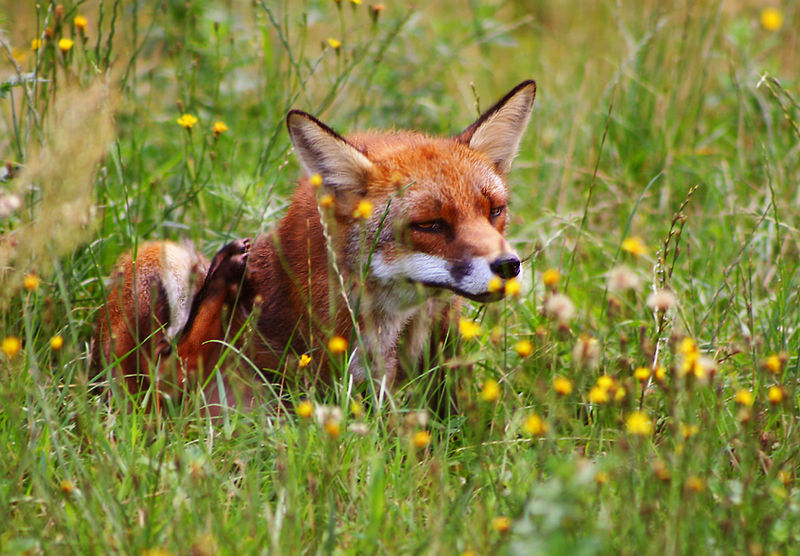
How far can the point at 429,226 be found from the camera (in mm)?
4031

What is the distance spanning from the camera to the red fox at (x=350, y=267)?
3957mm

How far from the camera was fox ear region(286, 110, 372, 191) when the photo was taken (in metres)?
4.00

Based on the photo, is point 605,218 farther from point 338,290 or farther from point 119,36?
point 119,36

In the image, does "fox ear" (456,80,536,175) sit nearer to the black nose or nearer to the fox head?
the fox head

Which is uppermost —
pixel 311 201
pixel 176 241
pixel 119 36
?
pixel 119 36

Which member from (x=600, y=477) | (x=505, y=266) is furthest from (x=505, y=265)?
(x=600, y=477)

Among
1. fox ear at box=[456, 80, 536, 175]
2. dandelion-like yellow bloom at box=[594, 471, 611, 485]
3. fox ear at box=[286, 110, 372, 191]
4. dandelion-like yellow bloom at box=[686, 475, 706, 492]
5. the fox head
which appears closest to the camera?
dandelion-like yellow bloom at box=[686, 475, 706, 492]

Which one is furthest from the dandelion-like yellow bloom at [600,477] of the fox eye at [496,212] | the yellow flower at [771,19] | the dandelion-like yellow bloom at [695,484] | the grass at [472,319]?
the yellow flower at [771,19]

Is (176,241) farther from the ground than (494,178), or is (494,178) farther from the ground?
(494,178)

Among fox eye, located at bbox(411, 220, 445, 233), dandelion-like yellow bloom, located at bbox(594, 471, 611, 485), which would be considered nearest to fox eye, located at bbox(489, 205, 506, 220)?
fox eye, located at bbox(411, 220, 445, 233)

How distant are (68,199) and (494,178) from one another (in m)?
2.04

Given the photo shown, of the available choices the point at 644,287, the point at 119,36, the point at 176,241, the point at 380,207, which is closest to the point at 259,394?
the point at 380,207

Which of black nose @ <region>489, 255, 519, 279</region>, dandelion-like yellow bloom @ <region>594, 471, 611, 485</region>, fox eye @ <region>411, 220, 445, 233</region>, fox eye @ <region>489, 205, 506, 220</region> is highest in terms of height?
fox eye @ <region>489, 205, 506, 220</region>

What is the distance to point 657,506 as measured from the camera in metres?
2.96
